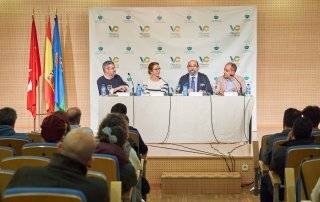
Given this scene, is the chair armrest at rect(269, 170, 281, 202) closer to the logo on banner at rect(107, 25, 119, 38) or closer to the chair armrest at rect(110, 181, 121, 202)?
the chair armrest at rect(110, 181, 121, 202)

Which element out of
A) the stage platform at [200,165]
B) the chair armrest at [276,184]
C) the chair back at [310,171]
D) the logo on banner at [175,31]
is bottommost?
the stage platform at [200,165]

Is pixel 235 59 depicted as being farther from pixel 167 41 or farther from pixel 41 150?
pixel 41 150

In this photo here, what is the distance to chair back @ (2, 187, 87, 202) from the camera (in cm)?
259

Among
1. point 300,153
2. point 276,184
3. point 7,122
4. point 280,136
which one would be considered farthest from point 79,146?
point 280,136

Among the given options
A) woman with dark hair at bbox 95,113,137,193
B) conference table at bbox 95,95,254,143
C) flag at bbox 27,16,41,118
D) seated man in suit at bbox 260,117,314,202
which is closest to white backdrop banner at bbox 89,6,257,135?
flag at bbox 27,16,41,118

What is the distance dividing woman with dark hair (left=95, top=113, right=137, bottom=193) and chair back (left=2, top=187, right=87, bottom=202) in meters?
1.67

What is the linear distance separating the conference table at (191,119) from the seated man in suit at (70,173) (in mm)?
5378

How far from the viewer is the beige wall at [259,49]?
1002cm

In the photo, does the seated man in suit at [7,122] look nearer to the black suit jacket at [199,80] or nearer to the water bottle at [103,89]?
the water bottle at [103,89]

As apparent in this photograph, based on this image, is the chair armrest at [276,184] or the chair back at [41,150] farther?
the chair armrest at [276,184]

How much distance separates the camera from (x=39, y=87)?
395 inches

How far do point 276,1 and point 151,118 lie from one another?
11.1 ft

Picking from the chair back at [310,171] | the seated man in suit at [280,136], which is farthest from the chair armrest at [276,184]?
the chair back at [310,171]

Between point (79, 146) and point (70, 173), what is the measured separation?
0.68 ft
